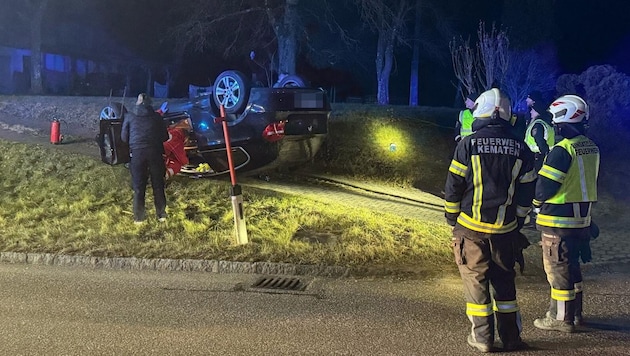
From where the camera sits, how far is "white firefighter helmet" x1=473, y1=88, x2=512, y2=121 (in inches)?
168

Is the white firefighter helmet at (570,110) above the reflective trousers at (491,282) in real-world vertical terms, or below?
above

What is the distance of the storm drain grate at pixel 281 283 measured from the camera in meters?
5.98

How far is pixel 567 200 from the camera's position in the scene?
469 centimetres

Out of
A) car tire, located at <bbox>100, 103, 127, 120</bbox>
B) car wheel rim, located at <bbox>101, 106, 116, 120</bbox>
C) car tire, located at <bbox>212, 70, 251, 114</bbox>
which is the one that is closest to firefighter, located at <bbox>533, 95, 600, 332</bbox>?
car tire, located at <bbox>212, 70, 251, 114</bbox>

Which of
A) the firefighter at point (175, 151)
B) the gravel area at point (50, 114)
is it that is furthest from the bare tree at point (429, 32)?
the firefighter at point (175, 151)

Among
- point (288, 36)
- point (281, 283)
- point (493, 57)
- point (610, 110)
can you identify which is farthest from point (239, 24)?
point (281, 283)

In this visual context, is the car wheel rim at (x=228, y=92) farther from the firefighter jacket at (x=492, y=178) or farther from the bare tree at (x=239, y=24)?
the bare tree at (x=239, y=24)

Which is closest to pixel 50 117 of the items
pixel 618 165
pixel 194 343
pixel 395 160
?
pixel 395 160

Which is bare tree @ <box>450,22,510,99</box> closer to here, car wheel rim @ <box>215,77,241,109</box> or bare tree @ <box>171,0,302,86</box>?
bare tree @ <box>171,0,302,86</box>

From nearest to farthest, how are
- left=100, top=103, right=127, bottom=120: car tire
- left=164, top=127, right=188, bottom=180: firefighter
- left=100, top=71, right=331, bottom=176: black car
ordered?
left=100, top=71, right=331, bottom=176: black car, left=164, top=127, right=188, bottom=180: firefighter, left=100, top=103, right=127, bottom=120: car tire

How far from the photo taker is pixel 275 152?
9.62 metres

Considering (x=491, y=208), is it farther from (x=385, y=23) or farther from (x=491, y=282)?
(x=385, y=23)

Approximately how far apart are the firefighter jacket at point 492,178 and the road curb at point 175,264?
7.84 feet

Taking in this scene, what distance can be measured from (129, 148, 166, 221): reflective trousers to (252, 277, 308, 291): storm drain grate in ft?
8.67
